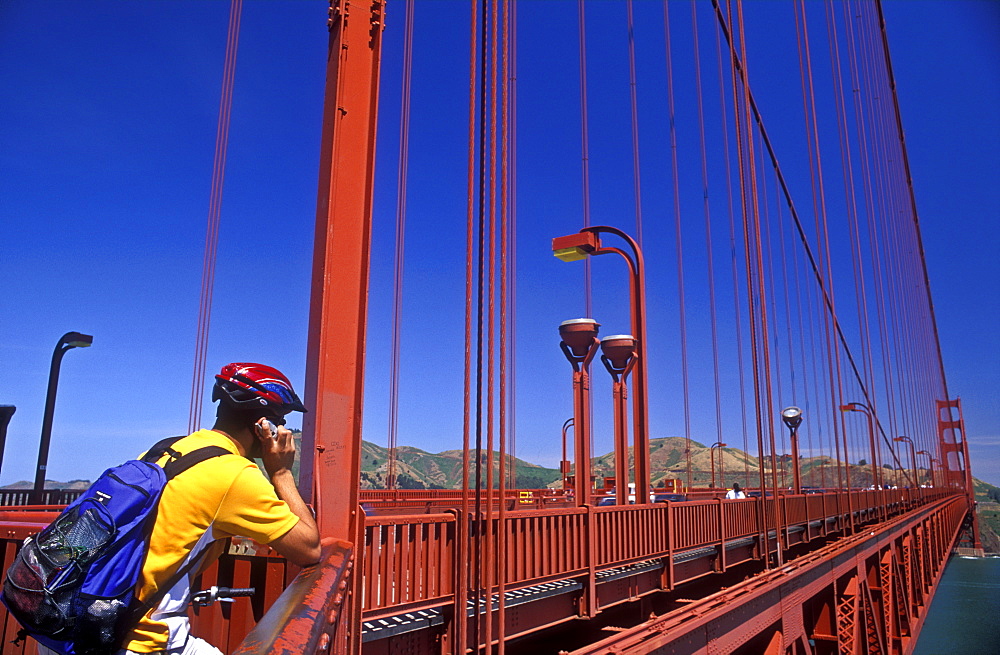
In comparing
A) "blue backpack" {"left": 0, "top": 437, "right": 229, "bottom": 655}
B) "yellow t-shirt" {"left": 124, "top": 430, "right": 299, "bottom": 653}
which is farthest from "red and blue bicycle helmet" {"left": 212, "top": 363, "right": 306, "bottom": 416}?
"blue backpack" {"left": 0, "top": 437, "right": 229, "bottom": 655}

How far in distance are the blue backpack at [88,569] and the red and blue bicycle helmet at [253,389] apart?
485mm

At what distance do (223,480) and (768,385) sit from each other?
9.17m

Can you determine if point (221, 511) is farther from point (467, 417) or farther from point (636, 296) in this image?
point (636, 296)

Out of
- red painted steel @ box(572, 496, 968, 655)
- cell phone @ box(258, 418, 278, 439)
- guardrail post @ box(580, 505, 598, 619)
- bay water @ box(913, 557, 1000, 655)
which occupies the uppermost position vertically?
cell phone @ box(258, 418, 278, 439)

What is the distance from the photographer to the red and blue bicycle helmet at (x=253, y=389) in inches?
83.0

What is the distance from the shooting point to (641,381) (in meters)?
11.7

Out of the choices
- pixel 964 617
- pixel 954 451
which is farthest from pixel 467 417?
pixel 954 451

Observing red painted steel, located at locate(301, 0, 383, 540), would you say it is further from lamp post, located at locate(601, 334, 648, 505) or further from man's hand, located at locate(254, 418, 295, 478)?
lamp post, located at locate(601, 334, 648, 505)

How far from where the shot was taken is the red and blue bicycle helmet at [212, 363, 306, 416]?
2.11m

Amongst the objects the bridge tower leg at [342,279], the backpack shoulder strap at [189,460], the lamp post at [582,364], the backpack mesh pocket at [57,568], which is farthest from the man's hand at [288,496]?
the lamp post at [582,364]

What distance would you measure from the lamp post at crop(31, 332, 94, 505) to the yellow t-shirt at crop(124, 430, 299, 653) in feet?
43.2

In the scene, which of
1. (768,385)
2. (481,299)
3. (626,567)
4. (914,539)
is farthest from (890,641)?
(481,299)

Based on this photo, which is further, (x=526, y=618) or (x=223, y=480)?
(x=526, y=618)

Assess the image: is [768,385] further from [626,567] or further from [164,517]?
[164,517]
